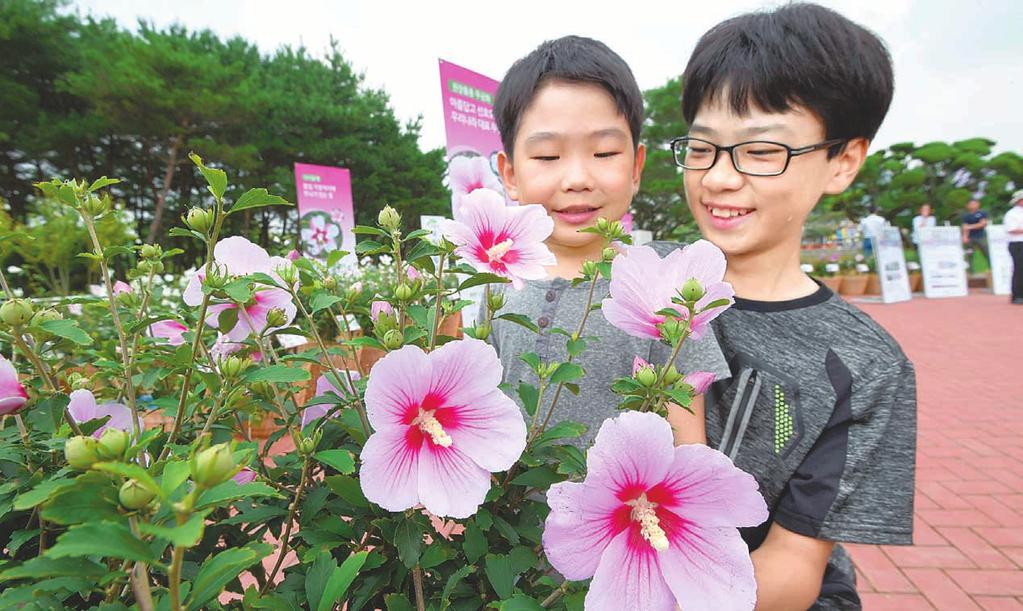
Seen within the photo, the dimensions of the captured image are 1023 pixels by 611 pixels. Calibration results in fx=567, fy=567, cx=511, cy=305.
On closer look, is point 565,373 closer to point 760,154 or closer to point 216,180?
point 216,180

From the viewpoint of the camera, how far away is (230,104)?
1323cm

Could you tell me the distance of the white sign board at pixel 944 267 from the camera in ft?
37.3

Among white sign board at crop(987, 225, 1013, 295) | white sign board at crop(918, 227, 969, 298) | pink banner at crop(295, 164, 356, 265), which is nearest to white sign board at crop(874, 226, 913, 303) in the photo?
white sign board at crop(918, 227, 969, 298)

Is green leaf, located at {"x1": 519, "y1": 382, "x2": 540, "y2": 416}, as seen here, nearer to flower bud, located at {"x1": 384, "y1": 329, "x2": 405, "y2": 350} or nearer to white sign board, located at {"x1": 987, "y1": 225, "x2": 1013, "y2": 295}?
flower bud, located at {"x1": 384, "y1": 329, "x2": 405, "y2": 350}

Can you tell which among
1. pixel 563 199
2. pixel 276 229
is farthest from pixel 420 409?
pixel 276 229

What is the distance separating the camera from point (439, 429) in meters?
0.56

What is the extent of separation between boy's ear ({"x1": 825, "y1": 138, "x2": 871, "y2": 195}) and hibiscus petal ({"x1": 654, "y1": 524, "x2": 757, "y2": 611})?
3.24ft

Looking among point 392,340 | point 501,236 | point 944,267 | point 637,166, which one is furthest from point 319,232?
point 944,267

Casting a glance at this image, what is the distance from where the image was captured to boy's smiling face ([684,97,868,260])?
1.13 m

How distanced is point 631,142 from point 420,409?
38.8 inches

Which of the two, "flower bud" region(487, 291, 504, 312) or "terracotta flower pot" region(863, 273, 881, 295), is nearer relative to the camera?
"flower bud" region(487, 291, 504, 312)

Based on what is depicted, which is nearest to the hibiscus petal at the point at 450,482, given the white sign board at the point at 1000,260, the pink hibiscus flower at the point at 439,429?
the pink hibiscus flower at the point at 439,429

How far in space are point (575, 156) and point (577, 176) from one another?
62 millimetres

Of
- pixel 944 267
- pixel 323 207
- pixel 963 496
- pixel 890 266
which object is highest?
pixel 323 207
